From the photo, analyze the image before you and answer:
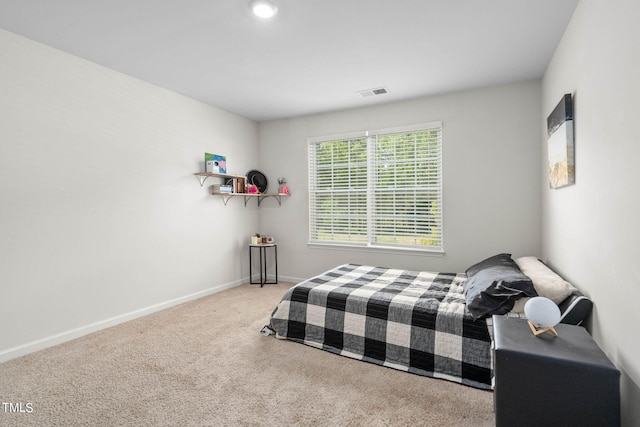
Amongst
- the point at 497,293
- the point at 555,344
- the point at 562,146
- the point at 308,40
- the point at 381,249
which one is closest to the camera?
the point at 555,344

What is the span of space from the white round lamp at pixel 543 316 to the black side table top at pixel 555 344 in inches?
1.1

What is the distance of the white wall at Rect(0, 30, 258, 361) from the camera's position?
2574 millimetres

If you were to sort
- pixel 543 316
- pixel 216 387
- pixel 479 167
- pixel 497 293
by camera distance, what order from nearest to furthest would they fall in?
pixel 543 316
pixel 216 387
pixel 497 293
pixel 479 167

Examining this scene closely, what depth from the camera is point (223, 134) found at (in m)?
4.53

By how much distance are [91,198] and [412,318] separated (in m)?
3.05

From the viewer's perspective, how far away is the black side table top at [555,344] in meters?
1.37

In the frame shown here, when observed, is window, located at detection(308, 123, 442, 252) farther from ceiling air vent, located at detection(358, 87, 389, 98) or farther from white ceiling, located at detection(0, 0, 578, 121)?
white ceiling, located at detection(0, 0, 578, 121)

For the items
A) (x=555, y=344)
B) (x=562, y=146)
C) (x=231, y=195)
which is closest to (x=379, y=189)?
(x=231, y=195)

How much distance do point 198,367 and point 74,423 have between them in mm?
757

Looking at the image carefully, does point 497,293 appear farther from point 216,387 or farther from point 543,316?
point 216,387

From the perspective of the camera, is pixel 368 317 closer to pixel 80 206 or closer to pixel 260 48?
pixel 260 48

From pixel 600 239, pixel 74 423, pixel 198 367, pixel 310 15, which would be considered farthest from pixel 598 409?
pixel 310 15

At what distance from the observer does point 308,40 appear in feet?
8.61

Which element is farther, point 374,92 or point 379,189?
point 379,189
